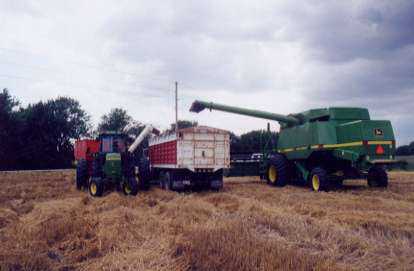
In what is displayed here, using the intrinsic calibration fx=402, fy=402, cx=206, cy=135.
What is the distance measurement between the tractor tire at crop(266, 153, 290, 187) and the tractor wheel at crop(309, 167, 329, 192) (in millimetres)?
2079

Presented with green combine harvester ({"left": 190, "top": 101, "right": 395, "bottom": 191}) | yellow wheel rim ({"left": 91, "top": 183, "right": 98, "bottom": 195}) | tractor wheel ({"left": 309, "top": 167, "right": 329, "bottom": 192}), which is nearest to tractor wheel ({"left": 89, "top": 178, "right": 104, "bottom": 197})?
yellow wheel rim ({"left": 91, "top": 183, "right": 98, "bottom": 195})

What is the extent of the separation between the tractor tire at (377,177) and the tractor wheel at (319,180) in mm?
1953

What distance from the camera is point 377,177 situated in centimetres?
1466

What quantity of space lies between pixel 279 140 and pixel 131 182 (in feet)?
24.5

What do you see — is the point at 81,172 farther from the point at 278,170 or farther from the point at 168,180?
the point at 278,170

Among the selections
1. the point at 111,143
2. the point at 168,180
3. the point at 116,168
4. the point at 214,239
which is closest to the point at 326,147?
the point at 168,180

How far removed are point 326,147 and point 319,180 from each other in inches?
52.7

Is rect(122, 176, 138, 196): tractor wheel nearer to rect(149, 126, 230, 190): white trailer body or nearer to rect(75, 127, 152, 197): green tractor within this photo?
rect(75, 127, 152, 197): green tractor

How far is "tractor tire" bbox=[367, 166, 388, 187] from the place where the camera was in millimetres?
14420

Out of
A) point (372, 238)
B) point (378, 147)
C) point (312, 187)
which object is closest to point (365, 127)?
point (378, 147)

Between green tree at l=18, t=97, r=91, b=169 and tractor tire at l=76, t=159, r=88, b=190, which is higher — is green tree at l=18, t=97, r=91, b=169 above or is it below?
above

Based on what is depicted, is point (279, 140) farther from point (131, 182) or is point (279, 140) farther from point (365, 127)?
point (131, 182)

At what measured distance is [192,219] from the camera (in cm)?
788

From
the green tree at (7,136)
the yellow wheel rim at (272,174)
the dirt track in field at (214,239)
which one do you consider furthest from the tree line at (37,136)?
the dirt track in field at (214,239)
